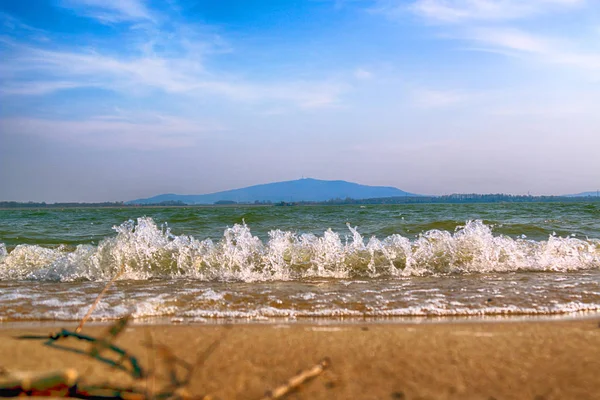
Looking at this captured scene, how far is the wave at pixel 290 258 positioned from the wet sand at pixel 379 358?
10.1 ft

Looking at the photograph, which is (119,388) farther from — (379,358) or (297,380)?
(379,358)

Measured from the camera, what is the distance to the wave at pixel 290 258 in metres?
6.71

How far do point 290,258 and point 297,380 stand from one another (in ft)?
16.2

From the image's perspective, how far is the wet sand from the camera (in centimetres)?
222

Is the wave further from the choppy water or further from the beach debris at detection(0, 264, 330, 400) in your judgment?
the beach debris at detection(0, 264, 330, 400)

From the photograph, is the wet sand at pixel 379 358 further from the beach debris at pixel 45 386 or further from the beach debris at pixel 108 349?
the beach debris at pixel 45 386

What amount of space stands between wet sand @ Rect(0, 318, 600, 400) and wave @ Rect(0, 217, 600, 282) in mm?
3075

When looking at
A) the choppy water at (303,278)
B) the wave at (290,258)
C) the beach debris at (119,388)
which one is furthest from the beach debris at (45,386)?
the wave at (290,258)

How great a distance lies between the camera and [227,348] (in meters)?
2.88

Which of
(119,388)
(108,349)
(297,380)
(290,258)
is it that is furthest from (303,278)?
(119,388)

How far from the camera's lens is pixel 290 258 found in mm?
7184

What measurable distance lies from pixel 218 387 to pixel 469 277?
4.66m

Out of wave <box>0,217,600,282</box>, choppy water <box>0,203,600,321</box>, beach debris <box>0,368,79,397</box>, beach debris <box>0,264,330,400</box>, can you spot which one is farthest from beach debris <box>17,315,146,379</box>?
wave <box>0,217,600,282</box>

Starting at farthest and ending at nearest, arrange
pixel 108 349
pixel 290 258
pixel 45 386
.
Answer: pixel 290 258
pixel 108 349
pixel 45 386
